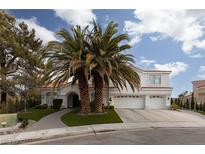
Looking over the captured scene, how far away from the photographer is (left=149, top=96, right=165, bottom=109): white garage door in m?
33.8

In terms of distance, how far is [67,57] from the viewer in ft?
74.6

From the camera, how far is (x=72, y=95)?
116 ft

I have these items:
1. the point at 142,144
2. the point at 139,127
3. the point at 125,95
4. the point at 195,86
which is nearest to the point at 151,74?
the point at 125,95

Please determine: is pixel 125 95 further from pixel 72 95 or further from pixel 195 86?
pixel 195 86

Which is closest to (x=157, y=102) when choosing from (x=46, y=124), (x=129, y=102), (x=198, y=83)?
(x=129, y=102)

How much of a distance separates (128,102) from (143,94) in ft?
6.75

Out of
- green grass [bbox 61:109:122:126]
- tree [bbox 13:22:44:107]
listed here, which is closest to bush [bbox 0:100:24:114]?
tree [bbox 13:22:44:107]

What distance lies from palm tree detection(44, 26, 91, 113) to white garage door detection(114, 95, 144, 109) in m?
10.2

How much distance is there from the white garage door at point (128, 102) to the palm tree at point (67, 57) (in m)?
10.2

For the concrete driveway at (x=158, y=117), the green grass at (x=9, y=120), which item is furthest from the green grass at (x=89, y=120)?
the green grass at (x=9, y=120)

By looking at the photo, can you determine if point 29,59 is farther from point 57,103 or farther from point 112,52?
point 112,52

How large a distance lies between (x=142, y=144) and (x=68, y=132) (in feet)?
17.0

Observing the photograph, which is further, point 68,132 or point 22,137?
point 68,132

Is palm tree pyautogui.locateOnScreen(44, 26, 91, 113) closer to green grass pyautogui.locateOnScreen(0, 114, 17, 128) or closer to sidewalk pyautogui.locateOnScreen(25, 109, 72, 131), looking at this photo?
sidewalk pyautogui.locateOnScreen(25, 109, 72, 131)
